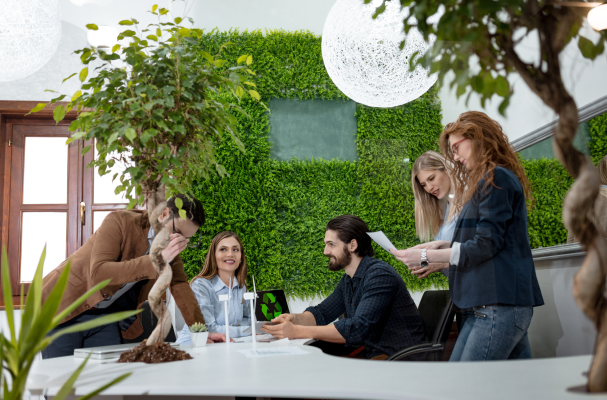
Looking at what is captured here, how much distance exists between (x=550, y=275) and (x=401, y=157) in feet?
6.85

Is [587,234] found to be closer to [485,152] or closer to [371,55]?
[485,152]

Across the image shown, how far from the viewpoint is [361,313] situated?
229 cm

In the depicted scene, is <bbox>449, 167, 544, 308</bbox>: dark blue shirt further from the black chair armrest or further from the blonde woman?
the black chair armrest

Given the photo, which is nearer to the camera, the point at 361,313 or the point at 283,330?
the point at 283,330

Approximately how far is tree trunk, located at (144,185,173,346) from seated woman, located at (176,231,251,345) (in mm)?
833

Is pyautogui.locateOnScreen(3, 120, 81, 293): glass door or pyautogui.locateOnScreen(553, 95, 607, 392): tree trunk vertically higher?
pyautogui.locateOnScreen(3, 120, 81, 293): glass door

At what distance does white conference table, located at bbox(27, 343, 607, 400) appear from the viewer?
3.66ft

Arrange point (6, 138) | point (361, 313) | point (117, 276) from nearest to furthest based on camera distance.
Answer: point (117, 276) → point (361, 313) → point (6, 138)

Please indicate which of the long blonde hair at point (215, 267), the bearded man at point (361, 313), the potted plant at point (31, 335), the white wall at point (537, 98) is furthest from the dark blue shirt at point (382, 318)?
the potted plant at point (31, 335)

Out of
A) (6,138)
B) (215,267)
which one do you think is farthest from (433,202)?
(6,138)

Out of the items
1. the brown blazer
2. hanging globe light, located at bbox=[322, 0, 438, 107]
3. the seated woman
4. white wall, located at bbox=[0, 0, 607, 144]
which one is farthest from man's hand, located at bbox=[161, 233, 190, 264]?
white wall, located at bbox=[0, 0, 607, 144]

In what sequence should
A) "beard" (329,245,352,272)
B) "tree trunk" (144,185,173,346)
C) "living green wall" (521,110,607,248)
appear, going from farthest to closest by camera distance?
1. "beard" (329,245,352,272)
2. "tree trunk" (144,185,173,346)
3. "living green wall" (521,110,607,248)

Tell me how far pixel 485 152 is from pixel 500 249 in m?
0.38

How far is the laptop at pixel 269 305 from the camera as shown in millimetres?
2939
